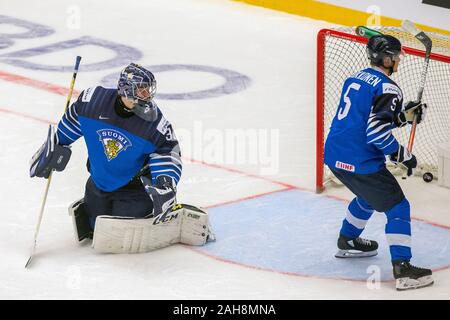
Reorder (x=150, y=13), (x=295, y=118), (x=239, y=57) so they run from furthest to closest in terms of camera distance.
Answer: (x=150, y=13) < (x=239, y=57) < (x=295, y=118)

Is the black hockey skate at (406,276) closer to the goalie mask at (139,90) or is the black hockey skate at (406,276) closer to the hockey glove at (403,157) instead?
the hockey glove at (403,157)

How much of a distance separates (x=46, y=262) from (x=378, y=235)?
1.65 metres

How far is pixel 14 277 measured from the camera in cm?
473

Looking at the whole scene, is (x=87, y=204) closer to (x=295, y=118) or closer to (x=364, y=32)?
(x=364, y=32)

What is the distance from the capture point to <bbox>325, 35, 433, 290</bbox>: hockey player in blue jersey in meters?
4.68

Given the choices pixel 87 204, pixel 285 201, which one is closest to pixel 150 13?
pixel 285 201

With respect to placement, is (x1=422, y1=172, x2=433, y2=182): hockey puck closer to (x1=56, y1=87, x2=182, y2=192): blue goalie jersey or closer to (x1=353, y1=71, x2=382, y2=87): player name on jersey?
(x1=353, y1=71, x2=382, y2=87): player name on jersey

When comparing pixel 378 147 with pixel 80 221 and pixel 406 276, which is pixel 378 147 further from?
pixel 80 221

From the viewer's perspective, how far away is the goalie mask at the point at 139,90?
478 centimetres

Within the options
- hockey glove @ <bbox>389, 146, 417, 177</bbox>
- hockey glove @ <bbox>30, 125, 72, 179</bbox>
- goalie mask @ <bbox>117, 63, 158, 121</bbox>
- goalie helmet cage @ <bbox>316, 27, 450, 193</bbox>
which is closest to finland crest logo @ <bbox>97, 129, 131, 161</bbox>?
goalie mask @ <bbox>117, 63, 158, 121</bbox>

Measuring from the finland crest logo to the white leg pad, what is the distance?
0.98 ft

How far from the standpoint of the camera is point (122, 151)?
16.1 feet

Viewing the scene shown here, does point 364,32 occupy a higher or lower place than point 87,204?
higher

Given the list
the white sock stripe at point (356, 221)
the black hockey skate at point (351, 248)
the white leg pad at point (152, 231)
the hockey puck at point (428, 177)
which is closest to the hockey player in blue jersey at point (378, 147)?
the white sock stripe at point (356, 221)
